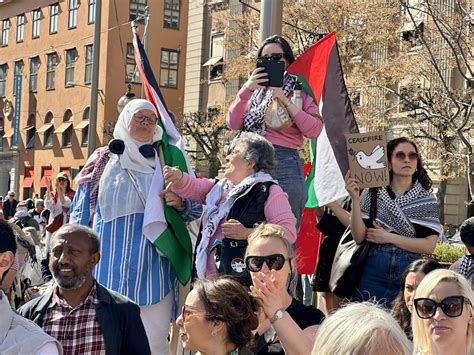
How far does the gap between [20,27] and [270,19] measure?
50.1 meters

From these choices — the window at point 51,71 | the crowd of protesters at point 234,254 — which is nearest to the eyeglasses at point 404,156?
the crowd of protesters at point 234,254

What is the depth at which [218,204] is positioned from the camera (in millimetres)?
5668

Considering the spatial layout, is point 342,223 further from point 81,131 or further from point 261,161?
point 81,131

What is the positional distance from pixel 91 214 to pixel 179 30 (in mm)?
42027

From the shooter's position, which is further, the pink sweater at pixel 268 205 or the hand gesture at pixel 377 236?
the hand gesture at pixel 377 236

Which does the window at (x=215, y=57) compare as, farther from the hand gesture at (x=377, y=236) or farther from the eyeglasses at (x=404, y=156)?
the hand gesture at (x=377, y=236)

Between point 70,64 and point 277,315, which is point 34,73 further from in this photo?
point 277,315

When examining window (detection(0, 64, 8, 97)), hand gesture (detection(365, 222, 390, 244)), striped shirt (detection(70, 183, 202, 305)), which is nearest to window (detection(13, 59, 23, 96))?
window (detection(0, 64, 8, 97))

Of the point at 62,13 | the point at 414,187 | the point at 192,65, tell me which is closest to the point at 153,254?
the point at 414,187

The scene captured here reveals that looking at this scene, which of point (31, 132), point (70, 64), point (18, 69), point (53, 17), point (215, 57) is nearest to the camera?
point (215, 57)

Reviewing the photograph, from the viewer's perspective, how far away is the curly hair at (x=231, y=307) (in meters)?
3.63

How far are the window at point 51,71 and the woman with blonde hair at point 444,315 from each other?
48.4m

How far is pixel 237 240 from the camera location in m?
5.36

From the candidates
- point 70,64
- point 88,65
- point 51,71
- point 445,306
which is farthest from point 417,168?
point 51,71
